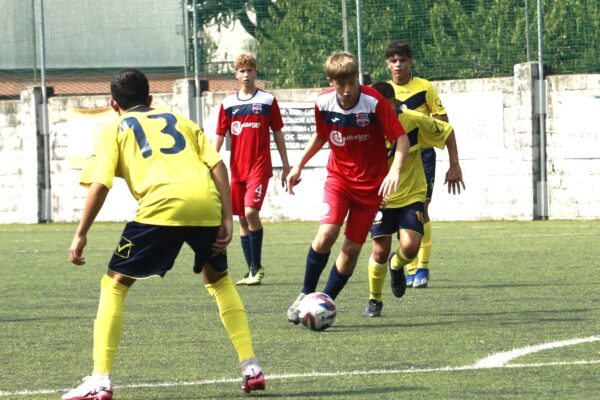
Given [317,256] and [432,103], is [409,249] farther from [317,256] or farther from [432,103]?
[432,103]

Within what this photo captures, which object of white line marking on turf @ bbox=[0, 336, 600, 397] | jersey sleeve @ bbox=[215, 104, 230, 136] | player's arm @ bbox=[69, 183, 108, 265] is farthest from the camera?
jersey sleeve @ bbox=[215, 104, 230, 136]

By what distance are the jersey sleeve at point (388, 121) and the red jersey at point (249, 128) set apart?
4113 mm

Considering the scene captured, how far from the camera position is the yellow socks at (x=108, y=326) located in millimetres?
5988

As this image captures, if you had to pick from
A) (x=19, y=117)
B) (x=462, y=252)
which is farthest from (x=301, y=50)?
(x=462, y=252)

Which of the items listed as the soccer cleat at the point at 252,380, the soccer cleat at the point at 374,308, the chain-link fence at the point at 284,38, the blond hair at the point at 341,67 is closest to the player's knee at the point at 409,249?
the soccer cleat at the point at 374,308

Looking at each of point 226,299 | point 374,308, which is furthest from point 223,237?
point 374,308

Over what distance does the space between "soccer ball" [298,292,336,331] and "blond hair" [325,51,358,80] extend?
1413 millimetres

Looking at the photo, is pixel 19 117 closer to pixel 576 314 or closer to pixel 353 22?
pixel 353 22

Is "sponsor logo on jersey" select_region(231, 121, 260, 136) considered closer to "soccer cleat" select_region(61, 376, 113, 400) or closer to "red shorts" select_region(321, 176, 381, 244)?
"red shorts" select_region(321, 176, 381, 244)

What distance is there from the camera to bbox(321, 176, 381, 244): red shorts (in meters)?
8.76

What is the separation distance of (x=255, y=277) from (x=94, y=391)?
6.12m

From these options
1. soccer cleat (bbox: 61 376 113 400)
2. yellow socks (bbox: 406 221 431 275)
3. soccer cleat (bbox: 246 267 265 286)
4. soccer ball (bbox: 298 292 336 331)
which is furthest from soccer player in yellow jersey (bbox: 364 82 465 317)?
soccer cleat (bbox: 61 376 113 400)

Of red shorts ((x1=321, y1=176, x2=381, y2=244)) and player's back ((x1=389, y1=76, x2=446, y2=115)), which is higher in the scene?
player's back ((x1=389, y1=76, x2=446, y2=115))

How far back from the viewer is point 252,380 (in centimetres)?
609
